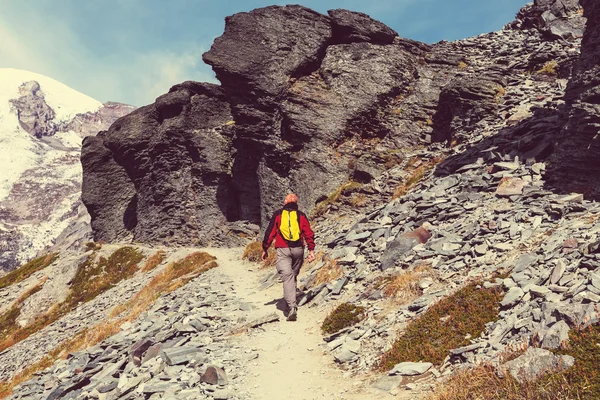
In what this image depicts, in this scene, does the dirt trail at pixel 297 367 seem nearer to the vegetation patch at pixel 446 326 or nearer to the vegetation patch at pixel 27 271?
the vegetation patch at pixel 446 326

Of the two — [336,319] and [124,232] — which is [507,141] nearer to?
[336,319]

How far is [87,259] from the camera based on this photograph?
150 ft

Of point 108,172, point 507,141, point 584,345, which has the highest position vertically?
point 108,172

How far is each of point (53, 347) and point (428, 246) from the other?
27.8m

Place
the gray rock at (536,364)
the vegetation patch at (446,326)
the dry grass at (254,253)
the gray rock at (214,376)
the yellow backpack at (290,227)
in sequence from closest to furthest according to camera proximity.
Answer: the gray rock at (536,364) < the vegetation patch at (446,326) < the gray rock at (214,376) < the yellow backpack at (290,227) < the dry grass at (254,253)

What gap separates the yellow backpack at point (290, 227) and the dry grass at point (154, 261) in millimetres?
32195

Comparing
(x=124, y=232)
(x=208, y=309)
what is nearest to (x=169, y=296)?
(x=208, y=309)

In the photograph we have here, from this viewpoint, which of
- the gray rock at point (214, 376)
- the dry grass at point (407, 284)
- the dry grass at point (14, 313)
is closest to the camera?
the gray rock at point (214, 376)

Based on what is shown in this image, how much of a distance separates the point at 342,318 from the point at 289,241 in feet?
11.4

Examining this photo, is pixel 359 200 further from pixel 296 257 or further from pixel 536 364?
pixel 536 364

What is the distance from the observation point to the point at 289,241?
14125mm

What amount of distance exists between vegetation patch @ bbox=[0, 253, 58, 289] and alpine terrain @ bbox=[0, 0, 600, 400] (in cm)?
53

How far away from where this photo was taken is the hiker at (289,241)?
46.0 feet

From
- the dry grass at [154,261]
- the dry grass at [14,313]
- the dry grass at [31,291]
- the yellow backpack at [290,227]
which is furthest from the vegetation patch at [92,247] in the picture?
the yellow backpack at [290,227]
